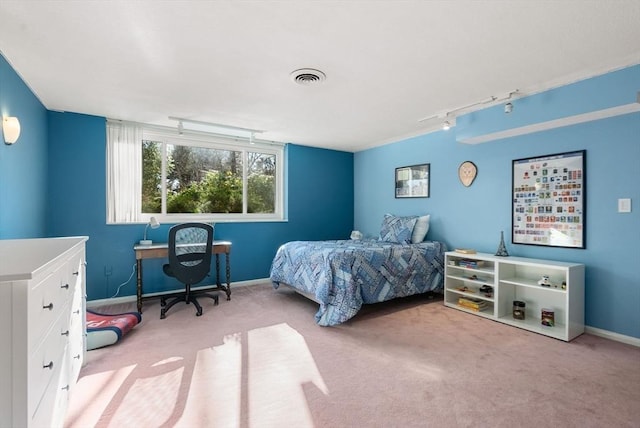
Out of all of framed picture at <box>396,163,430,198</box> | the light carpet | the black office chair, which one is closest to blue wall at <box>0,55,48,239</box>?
the black office chair

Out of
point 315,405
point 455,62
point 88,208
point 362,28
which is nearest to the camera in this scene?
point 315,405

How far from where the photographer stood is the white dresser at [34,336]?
0.95m

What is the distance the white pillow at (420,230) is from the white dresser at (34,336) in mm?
3768

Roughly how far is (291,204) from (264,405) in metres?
3.66

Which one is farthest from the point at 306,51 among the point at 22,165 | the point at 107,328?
the point at 107,328

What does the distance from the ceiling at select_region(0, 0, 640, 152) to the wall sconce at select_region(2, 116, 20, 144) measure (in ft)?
1.54

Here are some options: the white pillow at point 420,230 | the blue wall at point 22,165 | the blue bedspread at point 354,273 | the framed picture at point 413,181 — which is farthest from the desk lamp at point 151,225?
the framed picture at point 413,181

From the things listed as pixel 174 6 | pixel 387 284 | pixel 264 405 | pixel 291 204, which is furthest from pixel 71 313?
pixel 291 204

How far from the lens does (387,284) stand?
3.54 metres

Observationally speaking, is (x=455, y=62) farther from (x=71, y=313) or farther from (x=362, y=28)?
(x=71, y=313)

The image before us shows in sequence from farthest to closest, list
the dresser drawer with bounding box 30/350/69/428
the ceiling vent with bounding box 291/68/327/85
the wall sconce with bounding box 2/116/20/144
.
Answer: the ceiling vent with bounding box 291/68/327/85 < the wall sconce with bounding box 2/116/20/144 < the dresser drawer with bounding box 30/350/69/428

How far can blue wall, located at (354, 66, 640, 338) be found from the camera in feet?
8.70

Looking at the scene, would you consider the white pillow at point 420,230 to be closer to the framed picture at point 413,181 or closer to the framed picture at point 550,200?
the framed picture at point 413,181

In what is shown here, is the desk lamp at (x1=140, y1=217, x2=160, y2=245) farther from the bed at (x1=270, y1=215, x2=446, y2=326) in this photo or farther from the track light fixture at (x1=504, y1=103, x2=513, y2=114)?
the track light fixture at (x1=504, y1=103, x2=513, y2=114)
